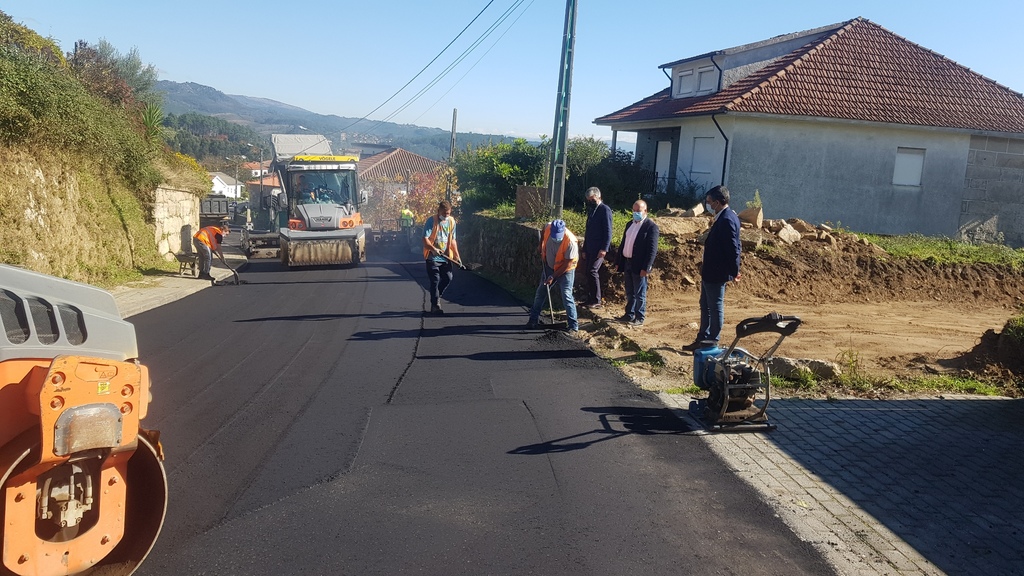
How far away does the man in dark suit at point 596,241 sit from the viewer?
11.3 m

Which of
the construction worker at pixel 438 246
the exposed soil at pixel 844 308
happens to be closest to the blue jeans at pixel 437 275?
the construction worker at pixel 438 246

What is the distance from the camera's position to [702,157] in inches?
881

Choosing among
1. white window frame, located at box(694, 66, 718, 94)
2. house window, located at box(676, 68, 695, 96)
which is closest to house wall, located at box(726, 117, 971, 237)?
white window frame, located at box(694, 66, 718, 94)

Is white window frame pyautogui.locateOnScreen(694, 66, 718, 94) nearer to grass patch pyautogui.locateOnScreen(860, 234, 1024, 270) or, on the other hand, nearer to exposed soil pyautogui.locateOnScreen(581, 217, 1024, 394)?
grass patch pyautogui.locateOnScreen(860, 234, 1024, 270)

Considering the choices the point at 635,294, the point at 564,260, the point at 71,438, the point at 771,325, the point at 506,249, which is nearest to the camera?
the point at 71,438

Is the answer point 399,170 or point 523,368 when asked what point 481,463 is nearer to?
point 523,368

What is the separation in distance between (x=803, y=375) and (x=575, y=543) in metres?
4.35

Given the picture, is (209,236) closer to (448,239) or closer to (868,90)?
(448,239)

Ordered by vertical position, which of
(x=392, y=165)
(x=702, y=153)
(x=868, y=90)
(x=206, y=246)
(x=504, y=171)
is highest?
(x=868, y=90)

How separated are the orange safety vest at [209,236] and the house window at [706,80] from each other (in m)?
15.2

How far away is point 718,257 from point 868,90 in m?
16.2

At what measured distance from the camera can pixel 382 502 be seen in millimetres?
4746

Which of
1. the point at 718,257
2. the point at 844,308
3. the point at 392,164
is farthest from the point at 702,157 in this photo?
the point at 392,164

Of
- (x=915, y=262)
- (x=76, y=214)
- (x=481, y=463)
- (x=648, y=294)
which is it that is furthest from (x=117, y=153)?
(x=915, y=262)
